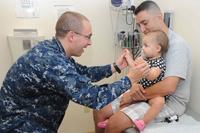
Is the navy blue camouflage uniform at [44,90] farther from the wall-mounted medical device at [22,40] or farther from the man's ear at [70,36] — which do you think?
the wall-mounted medical device at [22,40]

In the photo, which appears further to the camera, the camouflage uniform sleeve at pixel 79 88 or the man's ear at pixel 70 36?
the man's ear at pixel 70 36

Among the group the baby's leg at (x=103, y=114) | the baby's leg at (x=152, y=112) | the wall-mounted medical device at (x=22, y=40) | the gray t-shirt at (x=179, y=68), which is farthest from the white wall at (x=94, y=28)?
the baby's leg at (x=103, y=114)

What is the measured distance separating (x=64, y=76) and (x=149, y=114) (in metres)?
0.68

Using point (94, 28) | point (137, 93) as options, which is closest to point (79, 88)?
point (137, 93)

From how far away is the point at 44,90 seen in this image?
1.64 meters

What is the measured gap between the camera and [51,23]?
2.67 metres

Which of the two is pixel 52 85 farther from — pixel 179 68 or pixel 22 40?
pixel 22 40

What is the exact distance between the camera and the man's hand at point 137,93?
6.44 feet

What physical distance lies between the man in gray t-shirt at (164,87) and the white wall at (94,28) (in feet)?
0.68

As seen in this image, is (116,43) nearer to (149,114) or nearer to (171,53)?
(171,53)

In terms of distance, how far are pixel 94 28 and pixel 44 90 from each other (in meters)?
1.29

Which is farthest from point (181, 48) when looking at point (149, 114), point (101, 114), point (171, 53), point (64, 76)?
point (64, 76)

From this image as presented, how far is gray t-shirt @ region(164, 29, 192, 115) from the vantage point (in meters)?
1.91

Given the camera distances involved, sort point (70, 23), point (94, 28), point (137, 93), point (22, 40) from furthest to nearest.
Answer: point (94, 28) < point (22, 40) < point (137, 93) < point (70, 23)
